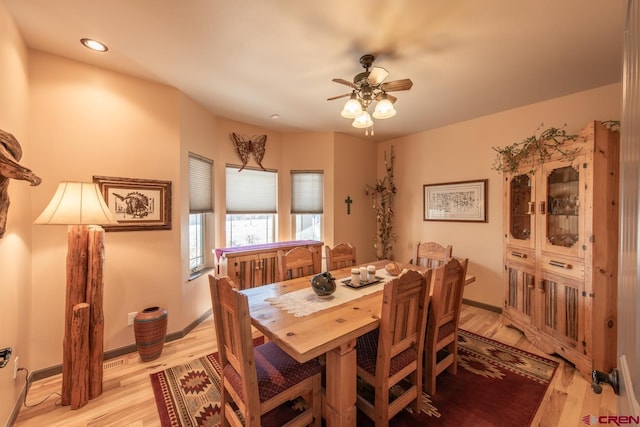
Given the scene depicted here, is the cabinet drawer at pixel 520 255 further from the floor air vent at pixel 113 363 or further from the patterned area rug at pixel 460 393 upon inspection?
the floor air vent at pixel 113 363

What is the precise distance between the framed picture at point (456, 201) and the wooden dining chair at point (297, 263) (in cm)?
234

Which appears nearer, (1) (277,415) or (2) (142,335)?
(1) (277,415)

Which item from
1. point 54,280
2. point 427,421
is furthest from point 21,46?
point 427,421

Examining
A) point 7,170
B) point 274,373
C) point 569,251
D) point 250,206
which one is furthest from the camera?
point 250,206

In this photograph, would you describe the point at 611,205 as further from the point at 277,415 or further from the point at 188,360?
the point at 188,360

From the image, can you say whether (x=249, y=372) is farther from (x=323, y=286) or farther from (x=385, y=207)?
(x=385, y=207)

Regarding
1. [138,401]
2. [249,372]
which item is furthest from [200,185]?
[249,372]

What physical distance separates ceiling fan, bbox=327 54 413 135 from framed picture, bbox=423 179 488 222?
2237mm

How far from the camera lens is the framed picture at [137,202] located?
240cm

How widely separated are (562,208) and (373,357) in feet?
7.82

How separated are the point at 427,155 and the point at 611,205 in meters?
2.31

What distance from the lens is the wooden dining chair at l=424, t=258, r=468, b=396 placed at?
1886 mm

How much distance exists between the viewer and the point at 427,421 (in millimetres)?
1754

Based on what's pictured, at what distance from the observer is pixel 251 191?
3.94 m
